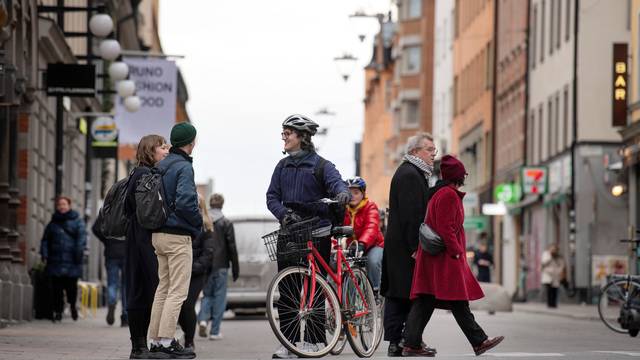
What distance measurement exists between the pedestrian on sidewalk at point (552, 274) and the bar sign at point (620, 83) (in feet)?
14.4

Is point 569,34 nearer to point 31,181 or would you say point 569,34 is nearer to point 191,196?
point 31,181

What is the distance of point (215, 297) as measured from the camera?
78.2ft

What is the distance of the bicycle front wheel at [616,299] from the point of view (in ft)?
81.8

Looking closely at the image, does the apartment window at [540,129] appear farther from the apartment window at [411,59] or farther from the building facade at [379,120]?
the building facade at [379,120]

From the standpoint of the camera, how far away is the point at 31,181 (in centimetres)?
2961

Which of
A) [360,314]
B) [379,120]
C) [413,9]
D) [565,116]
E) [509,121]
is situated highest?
[413,9]

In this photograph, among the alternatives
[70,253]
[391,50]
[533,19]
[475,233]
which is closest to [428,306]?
[70,253]

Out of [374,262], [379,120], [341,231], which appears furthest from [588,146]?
[379,120]

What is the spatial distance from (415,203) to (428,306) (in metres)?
1.02

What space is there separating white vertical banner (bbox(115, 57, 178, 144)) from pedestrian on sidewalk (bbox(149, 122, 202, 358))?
22040 mm

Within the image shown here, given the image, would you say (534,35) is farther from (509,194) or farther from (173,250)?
(173,250)

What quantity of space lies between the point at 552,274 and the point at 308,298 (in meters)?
30.9

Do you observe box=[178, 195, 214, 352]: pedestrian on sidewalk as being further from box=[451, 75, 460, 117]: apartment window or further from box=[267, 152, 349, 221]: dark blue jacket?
box=[451, 75, 460, 117]: apartment window

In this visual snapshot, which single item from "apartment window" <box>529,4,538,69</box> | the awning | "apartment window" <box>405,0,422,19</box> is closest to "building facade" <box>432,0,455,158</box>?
"apartment window" <box>405,0,422,19</box>
